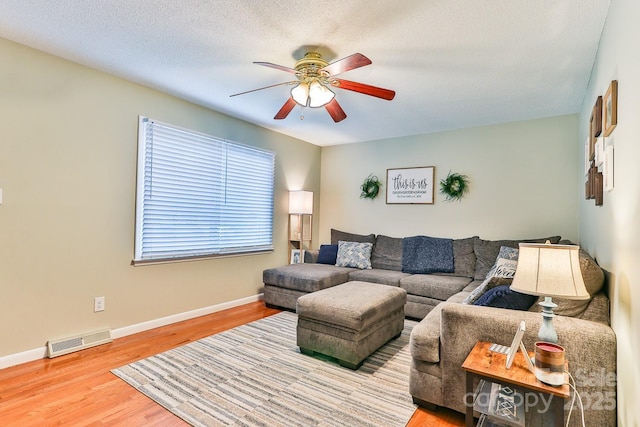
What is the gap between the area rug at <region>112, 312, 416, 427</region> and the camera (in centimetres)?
195

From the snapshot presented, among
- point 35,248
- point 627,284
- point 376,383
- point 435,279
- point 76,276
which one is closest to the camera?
point 627,284

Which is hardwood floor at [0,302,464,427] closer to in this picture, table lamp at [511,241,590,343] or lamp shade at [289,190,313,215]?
table lamp at [511,241,590,343]

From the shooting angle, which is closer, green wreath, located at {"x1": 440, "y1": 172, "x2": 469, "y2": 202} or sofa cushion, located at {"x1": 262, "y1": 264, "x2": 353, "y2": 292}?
sofa cushion, located at {"x1": 262, "y1": 264, "x2": 353, "y2": 292}

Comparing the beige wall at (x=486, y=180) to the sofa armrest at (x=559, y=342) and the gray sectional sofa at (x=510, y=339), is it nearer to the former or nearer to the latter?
the gray sectional sofa at (x=510, y=339)

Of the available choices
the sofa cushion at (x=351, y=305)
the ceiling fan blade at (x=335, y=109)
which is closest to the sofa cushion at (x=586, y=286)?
the sofa cushion at (x=351, y=305)

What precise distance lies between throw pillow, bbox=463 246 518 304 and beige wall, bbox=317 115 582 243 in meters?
0.65

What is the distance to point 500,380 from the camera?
1484 millimetres

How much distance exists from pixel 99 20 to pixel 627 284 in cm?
337

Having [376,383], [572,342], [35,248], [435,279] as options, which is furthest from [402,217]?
[35,248]

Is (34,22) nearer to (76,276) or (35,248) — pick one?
(35,248)

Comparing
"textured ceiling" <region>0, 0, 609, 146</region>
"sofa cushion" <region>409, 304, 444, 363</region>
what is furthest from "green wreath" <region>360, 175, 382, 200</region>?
"sofa cushion" <region>409, 304, 444, 363</region>

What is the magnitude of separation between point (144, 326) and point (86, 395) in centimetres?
122

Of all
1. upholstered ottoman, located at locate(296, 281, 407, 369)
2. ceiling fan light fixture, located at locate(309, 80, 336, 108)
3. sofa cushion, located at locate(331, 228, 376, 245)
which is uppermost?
ceiling fan light fixture, located at locate(309, 80, 336, 108)

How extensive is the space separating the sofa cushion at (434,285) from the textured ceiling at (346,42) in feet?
6.61
